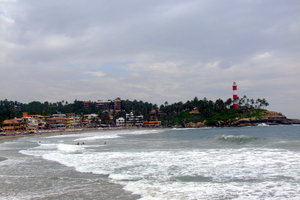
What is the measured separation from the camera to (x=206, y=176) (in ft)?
57.5

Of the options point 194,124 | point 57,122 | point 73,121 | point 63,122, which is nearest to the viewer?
point 57,122

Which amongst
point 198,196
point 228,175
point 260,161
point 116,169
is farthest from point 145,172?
point 260,161

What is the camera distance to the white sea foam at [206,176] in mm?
13662

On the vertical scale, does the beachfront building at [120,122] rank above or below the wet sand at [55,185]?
above

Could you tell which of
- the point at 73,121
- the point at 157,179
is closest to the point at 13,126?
the point at 73,121

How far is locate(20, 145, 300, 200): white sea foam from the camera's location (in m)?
13.7

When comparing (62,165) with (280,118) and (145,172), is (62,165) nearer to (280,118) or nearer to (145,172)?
(145,172)

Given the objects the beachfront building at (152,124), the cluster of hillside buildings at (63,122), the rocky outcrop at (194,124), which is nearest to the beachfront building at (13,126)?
the cluster of hillside buildings at (63,122)

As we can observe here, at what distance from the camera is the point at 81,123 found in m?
148

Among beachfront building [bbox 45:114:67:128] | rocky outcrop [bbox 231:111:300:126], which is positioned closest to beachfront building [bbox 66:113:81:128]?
beachfront building [bbox 45:114:67:128]

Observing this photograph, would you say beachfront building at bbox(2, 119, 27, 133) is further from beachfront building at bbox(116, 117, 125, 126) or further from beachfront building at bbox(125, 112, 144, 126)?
beachfront building at bbox(125, 112, 144, 126)

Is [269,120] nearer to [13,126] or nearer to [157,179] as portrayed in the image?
[13,126]

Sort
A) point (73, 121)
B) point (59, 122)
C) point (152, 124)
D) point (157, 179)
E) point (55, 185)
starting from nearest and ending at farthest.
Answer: point (55, 185)
point (157, 179)
point (59, 122)
point (73, 121)
point (152, 124)

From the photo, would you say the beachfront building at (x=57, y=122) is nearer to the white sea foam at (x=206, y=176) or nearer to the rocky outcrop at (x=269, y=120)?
the rocky outcrop at (x=269, y=120)
